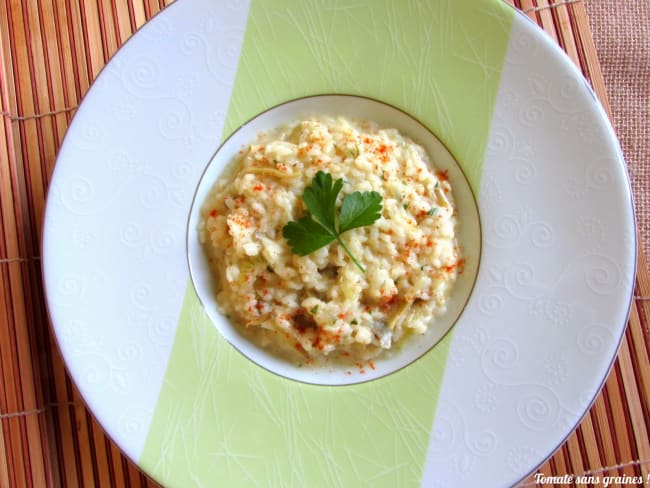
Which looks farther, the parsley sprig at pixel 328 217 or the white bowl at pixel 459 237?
the white bowl at pixel 459 237

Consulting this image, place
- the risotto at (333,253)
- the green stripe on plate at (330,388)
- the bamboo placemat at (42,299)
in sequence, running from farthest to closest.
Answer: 1. the bamboo placemat at (42,299)
2. the risotto at (333,253)
3. the green stripe on plate at (330,388)

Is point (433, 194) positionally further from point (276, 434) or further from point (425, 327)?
point (276, 434)

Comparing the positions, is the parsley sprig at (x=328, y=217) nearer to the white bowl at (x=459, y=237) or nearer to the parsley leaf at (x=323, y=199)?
the parsley leaf at (x=323, y=199)

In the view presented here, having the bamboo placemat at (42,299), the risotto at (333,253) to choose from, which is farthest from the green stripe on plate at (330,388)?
the bamboo placemat at (42,299)

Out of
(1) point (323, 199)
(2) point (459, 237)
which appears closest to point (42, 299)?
(1) point (323, 199)

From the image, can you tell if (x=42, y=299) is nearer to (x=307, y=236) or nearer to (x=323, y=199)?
(x=307, y=236)

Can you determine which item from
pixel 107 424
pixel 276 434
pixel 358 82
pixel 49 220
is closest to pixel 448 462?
pixel 276 434

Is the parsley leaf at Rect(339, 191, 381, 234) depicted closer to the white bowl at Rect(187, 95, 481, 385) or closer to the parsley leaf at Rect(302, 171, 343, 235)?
the parsley leaf at Rect(302, 171, 343, 235)
